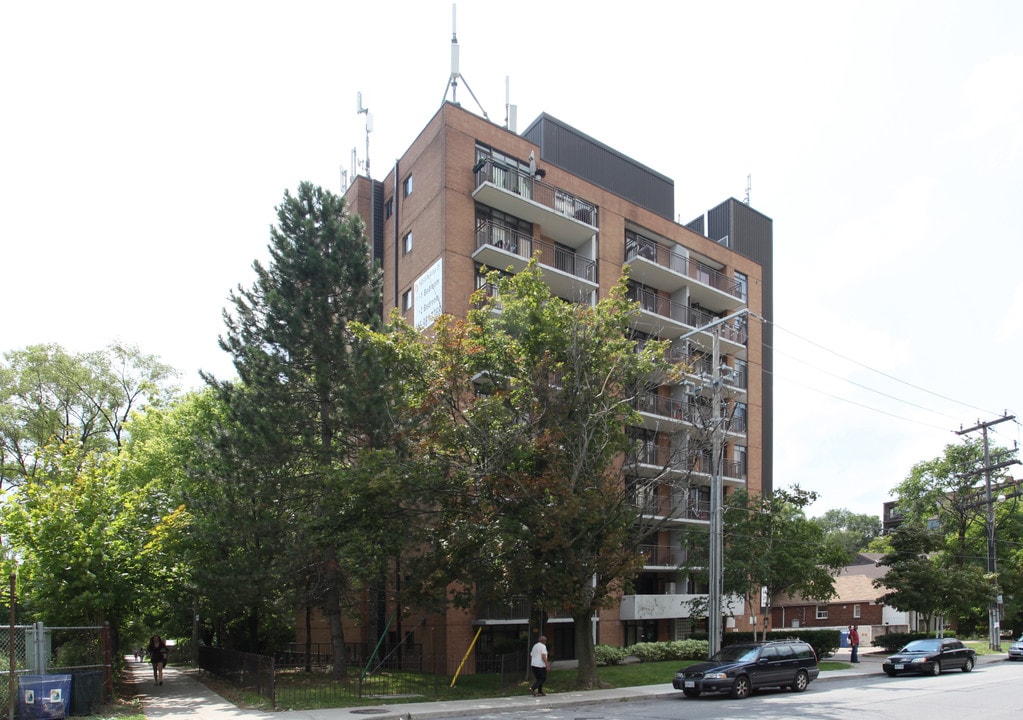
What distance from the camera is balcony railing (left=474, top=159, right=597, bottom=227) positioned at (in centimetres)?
3193

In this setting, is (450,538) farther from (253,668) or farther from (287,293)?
(287,293)

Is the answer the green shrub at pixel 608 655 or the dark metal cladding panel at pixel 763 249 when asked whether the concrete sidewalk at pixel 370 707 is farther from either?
the dark metal cladding panel at pixel 763 249

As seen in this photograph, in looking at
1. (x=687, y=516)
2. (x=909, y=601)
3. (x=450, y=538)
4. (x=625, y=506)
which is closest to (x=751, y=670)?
(x=625, y=506)

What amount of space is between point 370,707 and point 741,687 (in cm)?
986

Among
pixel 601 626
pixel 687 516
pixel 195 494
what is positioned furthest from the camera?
pixel 687 516

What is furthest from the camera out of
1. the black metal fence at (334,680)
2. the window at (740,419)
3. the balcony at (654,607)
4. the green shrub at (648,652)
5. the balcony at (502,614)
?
the window at (740,419)

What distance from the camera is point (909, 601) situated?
37719 mm

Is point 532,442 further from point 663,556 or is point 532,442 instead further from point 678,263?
point 678,263

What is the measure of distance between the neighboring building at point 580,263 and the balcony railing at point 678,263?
8 centimetres

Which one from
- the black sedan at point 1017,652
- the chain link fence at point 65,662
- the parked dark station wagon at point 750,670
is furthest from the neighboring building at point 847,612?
the chain link fence at point 65,662

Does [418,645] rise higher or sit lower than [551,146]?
lower

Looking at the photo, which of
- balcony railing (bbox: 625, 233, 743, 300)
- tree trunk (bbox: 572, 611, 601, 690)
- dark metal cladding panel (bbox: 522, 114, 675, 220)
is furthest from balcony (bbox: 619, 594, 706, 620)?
dark metal cladding panel (bbox: 522, 114, 675, 220)

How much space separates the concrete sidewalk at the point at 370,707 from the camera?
56.1ft

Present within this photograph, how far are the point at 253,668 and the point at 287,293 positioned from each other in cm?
1121
